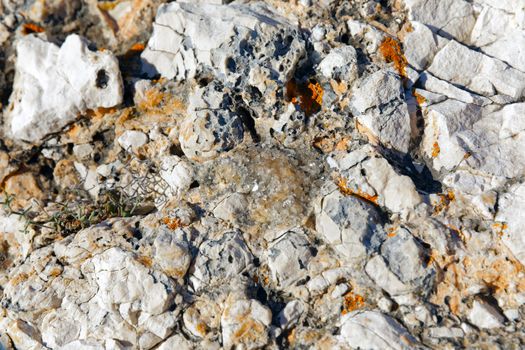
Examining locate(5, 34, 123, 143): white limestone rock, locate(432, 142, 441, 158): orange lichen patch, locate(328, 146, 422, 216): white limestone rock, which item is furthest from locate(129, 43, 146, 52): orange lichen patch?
locate(432, 142, 441, 158): orange lichen patch

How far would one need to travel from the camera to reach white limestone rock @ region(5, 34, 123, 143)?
518 centimetres

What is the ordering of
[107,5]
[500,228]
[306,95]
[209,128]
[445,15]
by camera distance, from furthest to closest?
1. [107,5]
2. [445,15]
3. [306,95]
4. [209,128]
5. [500,228]

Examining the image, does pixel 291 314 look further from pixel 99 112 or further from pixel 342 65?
pixel 99 112

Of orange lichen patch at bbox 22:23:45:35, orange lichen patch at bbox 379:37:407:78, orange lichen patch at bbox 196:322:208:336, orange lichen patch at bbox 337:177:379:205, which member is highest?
orange lichen patch at bbox 379:37:407:78

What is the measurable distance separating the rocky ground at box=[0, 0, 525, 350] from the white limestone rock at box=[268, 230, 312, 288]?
2 centimetres

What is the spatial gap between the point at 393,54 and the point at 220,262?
2414 millimetres

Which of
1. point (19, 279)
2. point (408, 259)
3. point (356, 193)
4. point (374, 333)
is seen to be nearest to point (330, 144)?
point (356, 193)

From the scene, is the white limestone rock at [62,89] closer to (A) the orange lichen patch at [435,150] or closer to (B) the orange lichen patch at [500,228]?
(A) the orange lichen patch at [435,150]

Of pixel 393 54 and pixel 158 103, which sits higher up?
pixel 393 54

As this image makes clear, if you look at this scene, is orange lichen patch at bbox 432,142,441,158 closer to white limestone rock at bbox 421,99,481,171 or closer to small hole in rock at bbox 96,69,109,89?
white limestone rock at bbox 421,99,481,171

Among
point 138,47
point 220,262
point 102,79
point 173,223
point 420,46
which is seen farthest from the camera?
point 138,47

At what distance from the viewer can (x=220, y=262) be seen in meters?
4.17

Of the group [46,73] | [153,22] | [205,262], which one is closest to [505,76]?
[205,262]

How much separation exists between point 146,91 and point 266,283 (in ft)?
7.54
